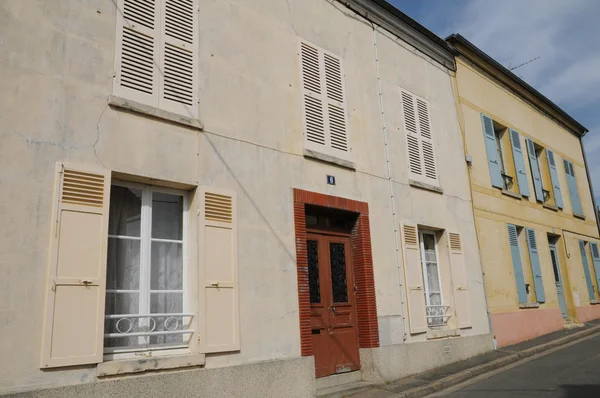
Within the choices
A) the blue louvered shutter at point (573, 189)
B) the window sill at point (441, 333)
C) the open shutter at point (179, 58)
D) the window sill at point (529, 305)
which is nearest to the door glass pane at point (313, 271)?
the window sill at point (441, 333)

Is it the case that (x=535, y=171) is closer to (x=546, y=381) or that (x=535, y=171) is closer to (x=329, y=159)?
(x=546, y=381)

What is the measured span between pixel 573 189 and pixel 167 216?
15465mm

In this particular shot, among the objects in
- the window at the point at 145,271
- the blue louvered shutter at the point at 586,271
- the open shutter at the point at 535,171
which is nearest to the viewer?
the window at the point at 145,271

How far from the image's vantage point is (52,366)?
4.28 metres

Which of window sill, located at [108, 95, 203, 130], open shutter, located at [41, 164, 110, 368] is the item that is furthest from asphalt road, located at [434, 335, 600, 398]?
window sill, located at [108, 95, 203, 130]

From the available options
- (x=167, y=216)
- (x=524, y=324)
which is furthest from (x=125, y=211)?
(x=524, y=324)

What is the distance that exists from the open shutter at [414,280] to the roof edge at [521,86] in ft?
18.1

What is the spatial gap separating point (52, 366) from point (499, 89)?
42.2ft

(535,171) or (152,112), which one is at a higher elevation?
(535,171)

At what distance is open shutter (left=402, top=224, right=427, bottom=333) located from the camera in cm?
838

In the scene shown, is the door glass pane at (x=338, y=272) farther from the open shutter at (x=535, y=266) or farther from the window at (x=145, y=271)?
the open shutter at (x=535, y=266)

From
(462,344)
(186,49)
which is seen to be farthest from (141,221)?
(462,344)

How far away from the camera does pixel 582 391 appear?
6.71m

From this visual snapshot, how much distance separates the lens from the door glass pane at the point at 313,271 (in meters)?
7.30
